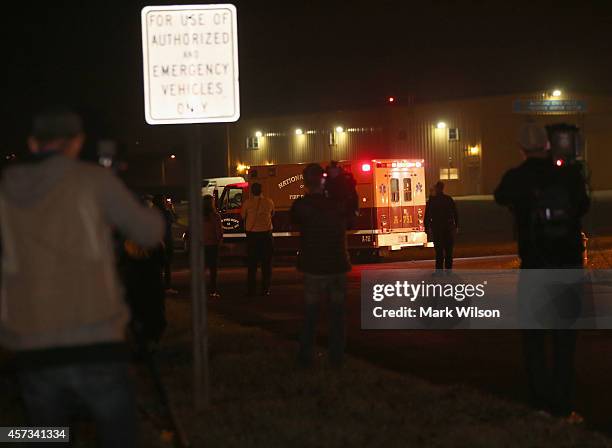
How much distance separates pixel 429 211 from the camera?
18641 millimetres

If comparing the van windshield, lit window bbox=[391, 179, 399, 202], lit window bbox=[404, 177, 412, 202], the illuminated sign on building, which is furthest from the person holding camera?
the van windshield

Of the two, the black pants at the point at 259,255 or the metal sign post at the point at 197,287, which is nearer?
the metal sign post at the point at 197,287

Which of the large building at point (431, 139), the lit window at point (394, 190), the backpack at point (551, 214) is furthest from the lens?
the large building at point (431, 139)

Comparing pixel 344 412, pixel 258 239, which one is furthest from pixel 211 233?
pixel 344 412

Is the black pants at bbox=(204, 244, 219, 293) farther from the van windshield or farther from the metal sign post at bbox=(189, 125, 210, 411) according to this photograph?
the van windshield

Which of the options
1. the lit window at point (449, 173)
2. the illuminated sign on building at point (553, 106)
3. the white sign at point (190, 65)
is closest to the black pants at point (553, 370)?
the white sign at point (190, 65)

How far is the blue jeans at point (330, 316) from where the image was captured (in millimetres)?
9547

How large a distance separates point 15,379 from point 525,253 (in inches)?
180

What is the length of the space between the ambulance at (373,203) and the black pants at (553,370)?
718 inches

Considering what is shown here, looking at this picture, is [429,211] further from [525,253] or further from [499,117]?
[499,117]

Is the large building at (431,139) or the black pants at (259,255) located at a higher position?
the large building at (431,139)

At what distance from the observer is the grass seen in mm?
6684

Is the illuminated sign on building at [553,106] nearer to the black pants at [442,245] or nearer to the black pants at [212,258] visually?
the black pants at [442,245]

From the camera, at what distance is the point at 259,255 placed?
1806 cm
